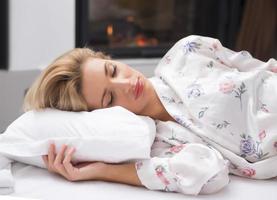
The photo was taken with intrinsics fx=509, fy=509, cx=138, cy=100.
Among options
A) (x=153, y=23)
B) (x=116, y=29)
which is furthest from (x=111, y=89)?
(x=153, y=23)

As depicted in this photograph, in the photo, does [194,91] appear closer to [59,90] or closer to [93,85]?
[93,85]

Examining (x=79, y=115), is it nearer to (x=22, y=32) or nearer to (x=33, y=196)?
(x=33, y=196)

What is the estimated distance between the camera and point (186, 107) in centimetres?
155

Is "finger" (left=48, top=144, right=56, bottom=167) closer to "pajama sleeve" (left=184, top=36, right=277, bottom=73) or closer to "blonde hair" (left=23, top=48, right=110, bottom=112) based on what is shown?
"blonde hair" (left=23, top=48, right=110, bottom=112)

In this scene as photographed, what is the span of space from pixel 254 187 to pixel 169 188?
0.78ft

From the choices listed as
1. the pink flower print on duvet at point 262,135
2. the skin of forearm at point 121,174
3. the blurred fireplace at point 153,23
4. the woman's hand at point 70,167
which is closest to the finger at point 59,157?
the woman's hand at point 70,167

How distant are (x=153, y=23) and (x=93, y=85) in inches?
74.5

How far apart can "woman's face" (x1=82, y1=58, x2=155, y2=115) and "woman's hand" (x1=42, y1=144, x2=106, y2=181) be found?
229mm

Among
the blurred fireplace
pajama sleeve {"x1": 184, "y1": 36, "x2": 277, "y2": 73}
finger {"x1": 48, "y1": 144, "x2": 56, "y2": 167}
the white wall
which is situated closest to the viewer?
finger {"x1": 48, "y1": 144, "x2": 56, "y2": 167}

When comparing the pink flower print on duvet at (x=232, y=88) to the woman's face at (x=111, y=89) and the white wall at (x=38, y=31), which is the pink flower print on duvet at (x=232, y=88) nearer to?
the woman's face at (x=111, y=89)

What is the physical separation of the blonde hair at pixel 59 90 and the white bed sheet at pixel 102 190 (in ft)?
0.72

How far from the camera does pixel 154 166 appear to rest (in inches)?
52.8

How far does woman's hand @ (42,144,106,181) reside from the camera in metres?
1.36

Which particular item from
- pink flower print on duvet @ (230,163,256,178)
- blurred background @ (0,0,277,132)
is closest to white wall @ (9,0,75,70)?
blurred background @ (0,0,277,132)
